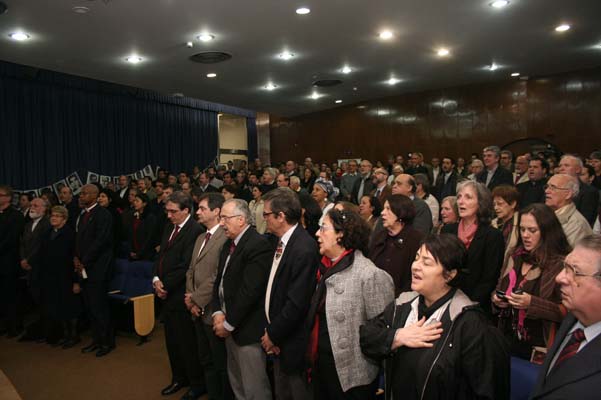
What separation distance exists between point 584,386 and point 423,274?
0.63m

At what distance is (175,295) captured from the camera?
344 cm

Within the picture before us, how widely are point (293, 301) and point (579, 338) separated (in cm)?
133

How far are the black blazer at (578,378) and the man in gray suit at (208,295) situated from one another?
85.4 inches

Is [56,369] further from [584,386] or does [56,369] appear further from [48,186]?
[48,186]

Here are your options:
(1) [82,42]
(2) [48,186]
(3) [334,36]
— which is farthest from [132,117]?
(3) [334,36]

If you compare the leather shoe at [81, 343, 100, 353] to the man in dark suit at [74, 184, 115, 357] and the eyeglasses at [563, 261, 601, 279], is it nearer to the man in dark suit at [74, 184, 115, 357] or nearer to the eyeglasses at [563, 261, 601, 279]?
the man in dark suit at [74, 184, 115, 357]

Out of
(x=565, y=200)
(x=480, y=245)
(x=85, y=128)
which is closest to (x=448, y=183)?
(x=565, y=200)

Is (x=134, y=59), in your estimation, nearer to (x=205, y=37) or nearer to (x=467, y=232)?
(x=205, y=37)

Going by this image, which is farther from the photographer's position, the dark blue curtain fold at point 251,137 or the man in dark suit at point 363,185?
the dark blue curtain fold at point 251,137

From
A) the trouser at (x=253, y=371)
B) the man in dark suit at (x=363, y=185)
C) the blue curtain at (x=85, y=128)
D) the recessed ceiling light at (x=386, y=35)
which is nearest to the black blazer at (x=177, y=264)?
the trouser at (x=253, y=371)

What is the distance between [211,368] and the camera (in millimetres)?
3242

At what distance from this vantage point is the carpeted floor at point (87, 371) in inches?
142

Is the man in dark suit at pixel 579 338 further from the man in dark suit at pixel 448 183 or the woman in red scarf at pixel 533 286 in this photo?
the man in dark suit at pixel 448 183

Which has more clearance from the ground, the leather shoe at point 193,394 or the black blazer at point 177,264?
the black blazer at point 177,264
